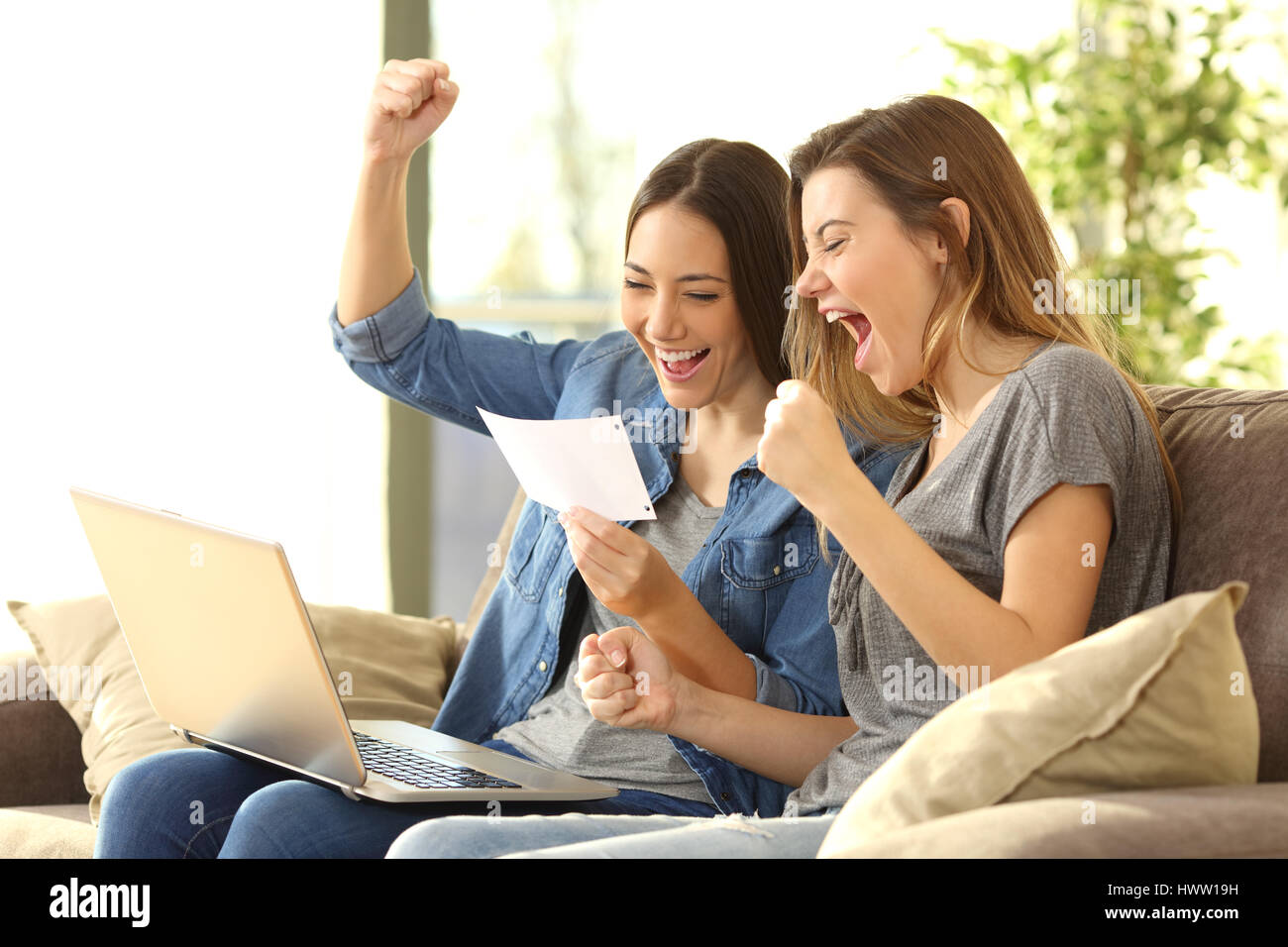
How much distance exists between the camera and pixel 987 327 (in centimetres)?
126

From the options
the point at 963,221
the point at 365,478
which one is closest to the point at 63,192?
the point at 365,478

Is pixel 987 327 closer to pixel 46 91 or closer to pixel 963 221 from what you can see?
pixel 963 221

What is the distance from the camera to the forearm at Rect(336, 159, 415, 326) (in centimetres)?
167

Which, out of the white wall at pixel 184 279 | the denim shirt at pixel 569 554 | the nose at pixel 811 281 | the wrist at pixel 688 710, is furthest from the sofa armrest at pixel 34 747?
the nose at pixel 811 281

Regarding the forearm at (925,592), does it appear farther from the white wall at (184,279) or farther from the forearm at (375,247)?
the white wall at (184,279)

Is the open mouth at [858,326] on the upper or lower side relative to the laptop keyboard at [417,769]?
upper

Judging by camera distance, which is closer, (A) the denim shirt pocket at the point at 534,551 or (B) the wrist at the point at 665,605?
(B) the wrist at the point at 665,605

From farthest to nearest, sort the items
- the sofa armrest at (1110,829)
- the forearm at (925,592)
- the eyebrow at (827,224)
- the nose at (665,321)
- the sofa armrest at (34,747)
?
1. the sofa armrest at (34,747)
2. the nose at (665,321)
3. the eyebrow at (827,224)
4. the forearm at (925,592)
5. the sofa armrest at (1110,829)

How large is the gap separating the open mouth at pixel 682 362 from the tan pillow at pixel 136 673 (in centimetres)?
61

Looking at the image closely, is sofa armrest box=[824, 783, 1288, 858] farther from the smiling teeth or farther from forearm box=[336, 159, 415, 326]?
forearm box=[336, 159, 415, 326]

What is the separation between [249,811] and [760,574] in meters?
0.59

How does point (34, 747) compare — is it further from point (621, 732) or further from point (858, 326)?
point (858, 326)

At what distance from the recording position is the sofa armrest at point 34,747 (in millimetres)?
1730
